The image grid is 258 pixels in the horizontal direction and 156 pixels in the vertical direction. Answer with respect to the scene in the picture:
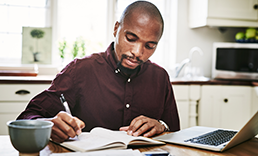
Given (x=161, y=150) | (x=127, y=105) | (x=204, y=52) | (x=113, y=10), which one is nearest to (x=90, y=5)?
(x=113, y=10)

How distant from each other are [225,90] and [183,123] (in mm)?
508

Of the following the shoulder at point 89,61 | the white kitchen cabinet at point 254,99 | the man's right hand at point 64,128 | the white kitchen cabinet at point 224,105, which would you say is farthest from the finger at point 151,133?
the white kitchen cabinet at point 254,99

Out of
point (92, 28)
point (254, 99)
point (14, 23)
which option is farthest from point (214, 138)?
point (14, 23)

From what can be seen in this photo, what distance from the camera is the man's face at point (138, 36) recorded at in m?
1.09

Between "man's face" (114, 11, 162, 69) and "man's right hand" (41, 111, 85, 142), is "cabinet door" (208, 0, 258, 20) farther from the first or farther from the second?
"man's right hand" (41, 111, 85, 142)

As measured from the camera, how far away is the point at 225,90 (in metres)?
2.63

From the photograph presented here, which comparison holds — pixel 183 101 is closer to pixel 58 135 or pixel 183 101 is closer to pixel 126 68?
pixel 126 68

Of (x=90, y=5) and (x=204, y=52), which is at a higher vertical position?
(x=90, y=5)

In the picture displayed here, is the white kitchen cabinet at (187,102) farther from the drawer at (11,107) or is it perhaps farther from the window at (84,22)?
the drawer at (11,107)

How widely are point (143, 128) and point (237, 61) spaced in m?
2.09

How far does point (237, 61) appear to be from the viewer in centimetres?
275

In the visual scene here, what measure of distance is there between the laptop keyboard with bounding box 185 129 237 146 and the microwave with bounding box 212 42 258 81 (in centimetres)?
187

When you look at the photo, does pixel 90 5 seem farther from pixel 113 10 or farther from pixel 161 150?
pixel 161 150

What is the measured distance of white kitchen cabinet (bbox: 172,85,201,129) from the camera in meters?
2.55
